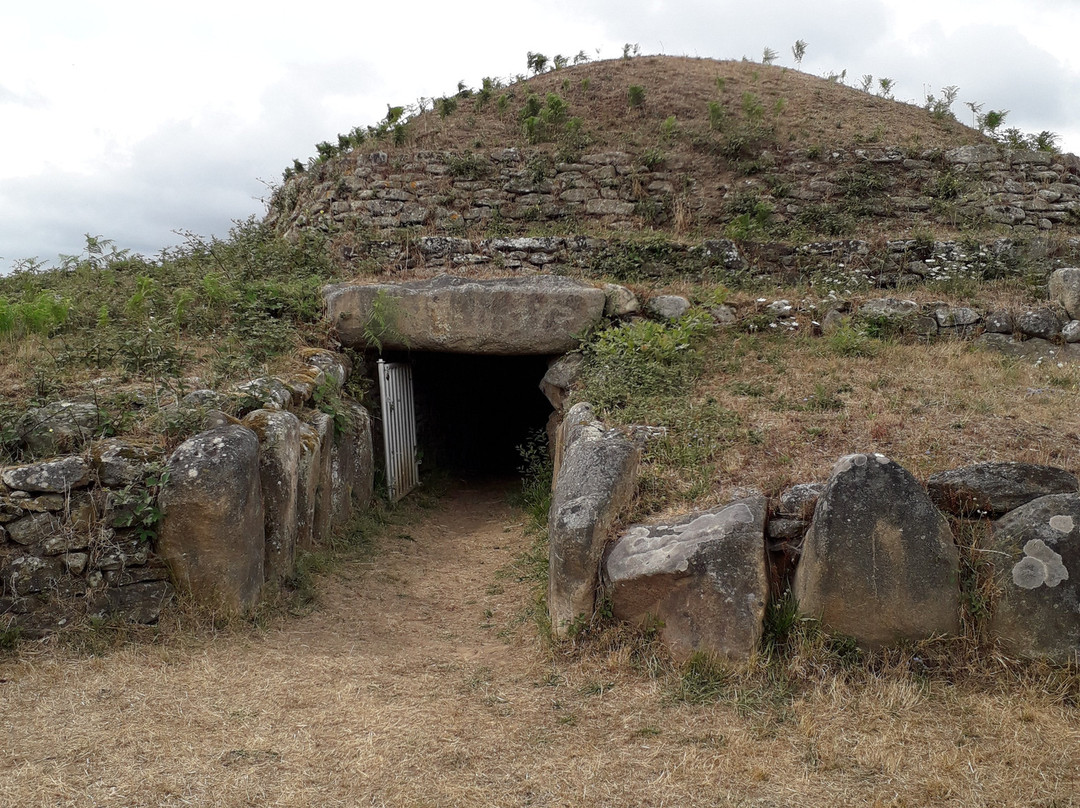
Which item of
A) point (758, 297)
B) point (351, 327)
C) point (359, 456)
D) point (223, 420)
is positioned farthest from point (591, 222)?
point (223, 420)

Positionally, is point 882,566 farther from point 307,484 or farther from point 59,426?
point 59,426

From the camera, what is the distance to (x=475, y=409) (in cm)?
1197

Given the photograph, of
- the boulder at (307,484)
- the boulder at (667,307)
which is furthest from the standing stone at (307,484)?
the boulder at (667,307)

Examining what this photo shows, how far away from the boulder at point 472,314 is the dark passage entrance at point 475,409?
2.58ft

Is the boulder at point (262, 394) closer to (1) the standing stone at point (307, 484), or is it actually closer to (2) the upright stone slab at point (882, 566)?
(1) the standing stone at point (307, 484)

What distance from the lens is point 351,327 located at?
8016 mm

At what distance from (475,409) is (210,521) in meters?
7.29

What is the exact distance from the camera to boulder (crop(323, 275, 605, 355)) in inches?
312

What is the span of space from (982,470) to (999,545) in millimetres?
455

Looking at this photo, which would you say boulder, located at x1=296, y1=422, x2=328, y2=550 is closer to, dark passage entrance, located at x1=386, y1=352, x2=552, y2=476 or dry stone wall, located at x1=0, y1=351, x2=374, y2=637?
dry stone wall, located at x1=0, y1=351, x2=374, y2=637

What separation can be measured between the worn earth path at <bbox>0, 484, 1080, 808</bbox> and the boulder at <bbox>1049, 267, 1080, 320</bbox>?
5.81 meters

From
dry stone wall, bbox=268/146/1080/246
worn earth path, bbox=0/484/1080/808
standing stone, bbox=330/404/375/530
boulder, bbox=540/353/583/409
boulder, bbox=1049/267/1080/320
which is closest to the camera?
worn earth path, bbox=0/484/1080/808

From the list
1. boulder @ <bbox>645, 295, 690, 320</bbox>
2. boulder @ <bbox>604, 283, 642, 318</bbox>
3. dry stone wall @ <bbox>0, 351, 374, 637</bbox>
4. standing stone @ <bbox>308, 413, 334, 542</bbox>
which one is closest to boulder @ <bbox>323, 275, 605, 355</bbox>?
boulder @ <bbox>604, 283, 642, 318</bbox>

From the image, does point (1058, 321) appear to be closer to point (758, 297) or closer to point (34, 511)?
point (758, 297)
